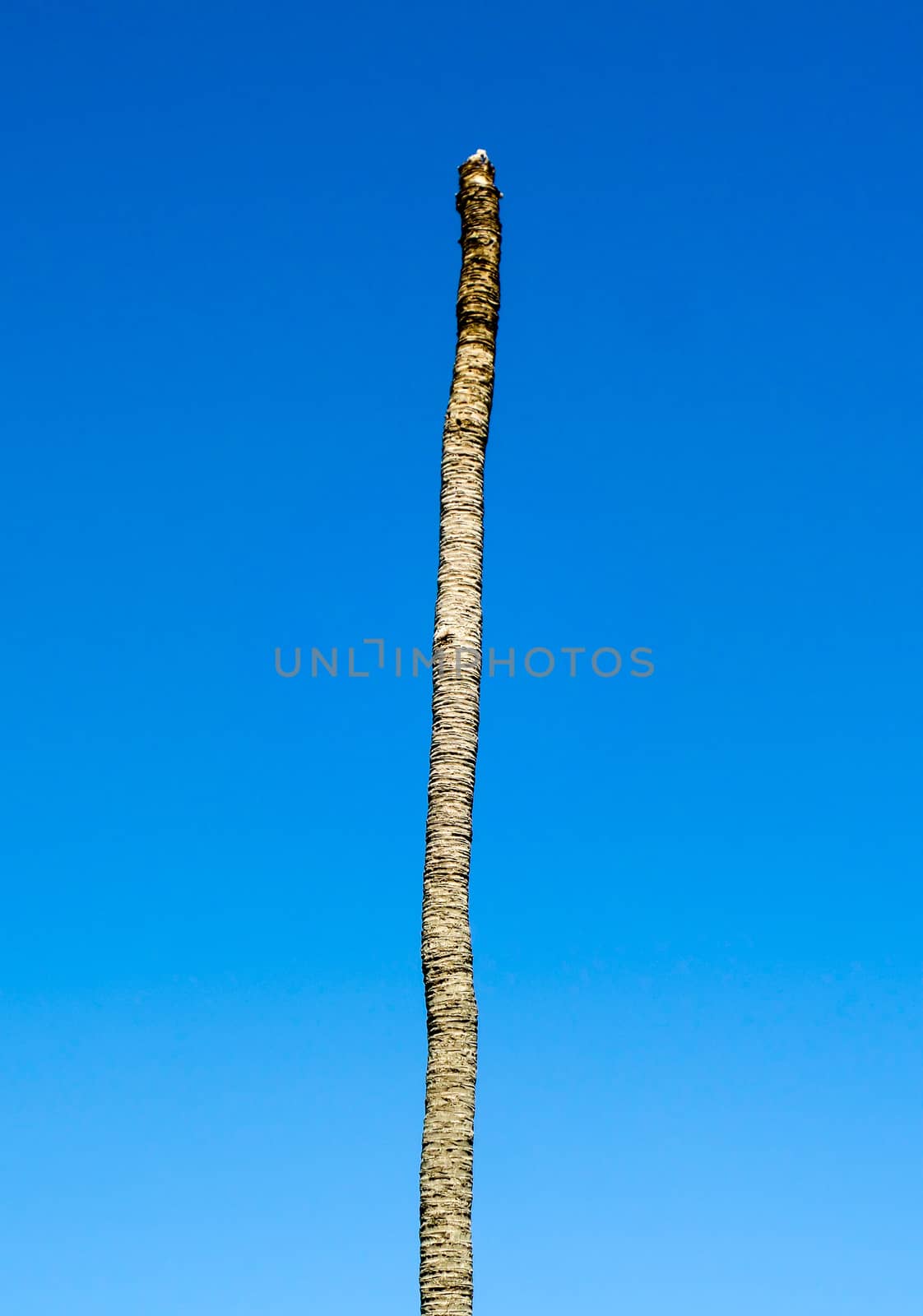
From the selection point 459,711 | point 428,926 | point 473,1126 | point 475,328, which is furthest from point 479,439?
point 473,1126

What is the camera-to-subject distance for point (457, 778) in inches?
536

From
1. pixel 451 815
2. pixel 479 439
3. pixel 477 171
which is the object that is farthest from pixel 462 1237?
pixel 477 171

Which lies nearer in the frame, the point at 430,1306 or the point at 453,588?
the point at 430,1306

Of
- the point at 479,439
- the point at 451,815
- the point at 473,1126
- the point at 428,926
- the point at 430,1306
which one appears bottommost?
the point at 430,1306

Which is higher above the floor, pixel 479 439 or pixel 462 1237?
pixel 479 439

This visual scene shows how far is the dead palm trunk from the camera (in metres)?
12.3

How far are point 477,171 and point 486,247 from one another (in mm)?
847

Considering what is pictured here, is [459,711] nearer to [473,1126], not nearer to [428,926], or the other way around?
[428,926]

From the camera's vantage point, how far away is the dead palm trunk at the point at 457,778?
12.3 metres

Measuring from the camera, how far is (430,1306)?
11992 millimetres

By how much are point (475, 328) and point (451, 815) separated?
4915mm

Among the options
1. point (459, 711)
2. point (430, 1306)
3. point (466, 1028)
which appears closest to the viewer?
point (430, 1306)

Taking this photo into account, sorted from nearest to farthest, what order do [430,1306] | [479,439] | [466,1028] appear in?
1. [430,1306]
2. [466,1028]
3. [479,439]

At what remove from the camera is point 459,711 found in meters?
13.8
